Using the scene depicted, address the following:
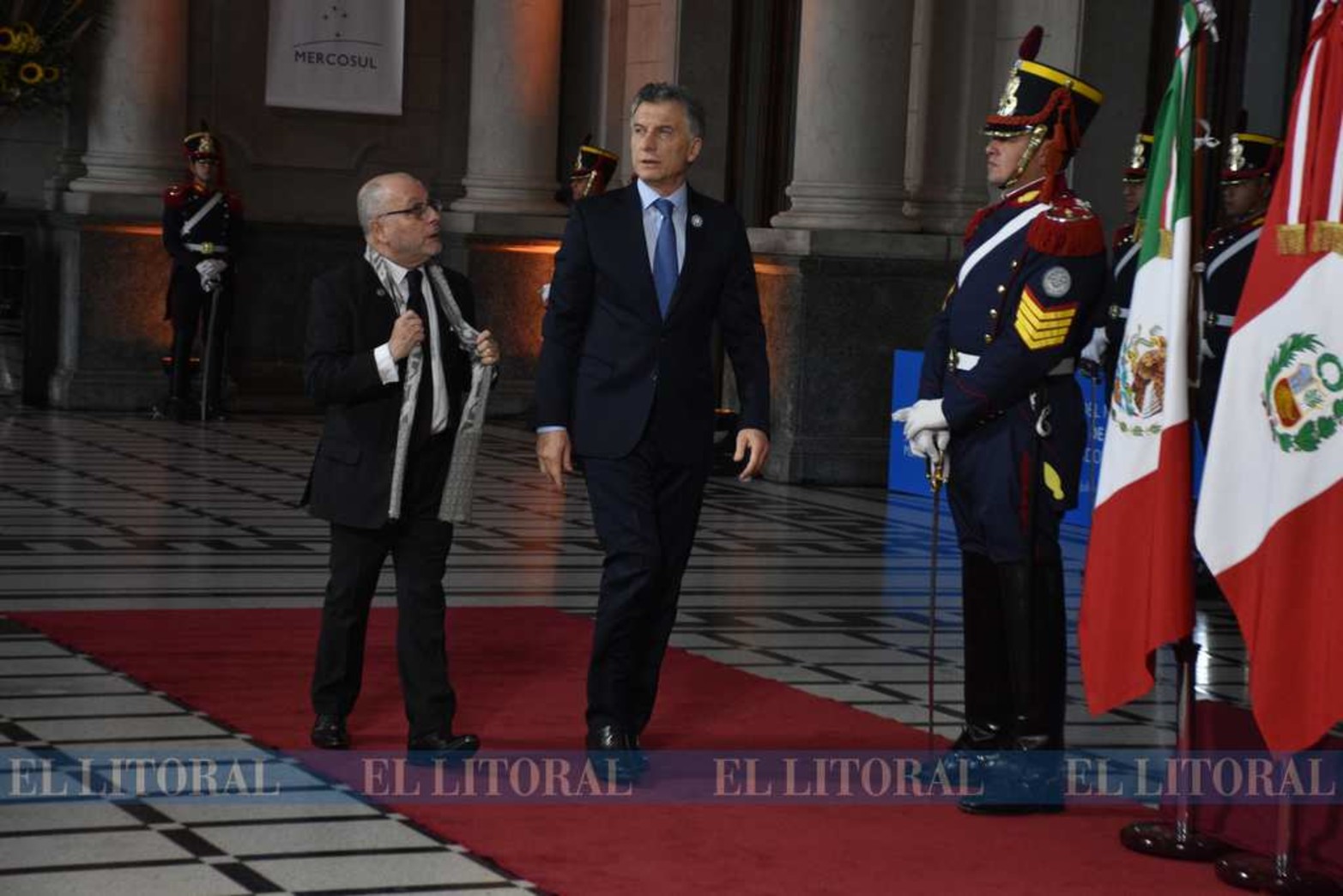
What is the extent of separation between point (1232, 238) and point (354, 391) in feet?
13.8

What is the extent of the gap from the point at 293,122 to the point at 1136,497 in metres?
14.2

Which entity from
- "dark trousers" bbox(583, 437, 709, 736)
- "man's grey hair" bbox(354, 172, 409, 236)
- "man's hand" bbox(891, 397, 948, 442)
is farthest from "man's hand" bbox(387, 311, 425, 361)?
"man's hand" bbox(891, 397, 948, 442)

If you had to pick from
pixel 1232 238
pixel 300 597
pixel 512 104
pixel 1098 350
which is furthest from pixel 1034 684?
pixel 512 104

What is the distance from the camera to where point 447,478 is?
5895 millimetres

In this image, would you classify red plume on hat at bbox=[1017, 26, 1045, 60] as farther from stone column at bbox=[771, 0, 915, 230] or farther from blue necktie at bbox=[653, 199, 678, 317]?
stone column at bbox=[771, 0, 915, 230]

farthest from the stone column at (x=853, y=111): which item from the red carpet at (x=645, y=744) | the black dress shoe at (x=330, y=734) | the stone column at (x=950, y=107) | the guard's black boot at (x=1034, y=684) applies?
the guard's black boot at (x=1034, y=684)

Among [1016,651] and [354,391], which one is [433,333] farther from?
[1016,651]

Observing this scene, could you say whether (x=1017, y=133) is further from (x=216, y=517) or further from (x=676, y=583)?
(x=216, y=517)

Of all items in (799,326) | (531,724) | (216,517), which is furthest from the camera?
(799,326)

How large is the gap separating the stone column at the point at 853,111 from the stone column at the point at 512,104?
12.9ft

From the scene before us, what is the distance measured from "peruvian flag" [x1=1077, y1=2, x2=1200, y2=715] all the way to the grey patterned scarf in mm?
1553

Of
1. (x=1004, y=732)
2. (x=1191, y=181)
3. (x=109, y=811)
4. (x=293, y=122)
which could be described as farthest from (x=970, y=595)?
(x=293, y=122)

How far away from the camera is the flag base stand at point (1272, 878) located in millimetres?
4719

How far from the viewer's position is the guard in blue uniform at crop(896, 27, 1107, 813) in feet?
18.0
